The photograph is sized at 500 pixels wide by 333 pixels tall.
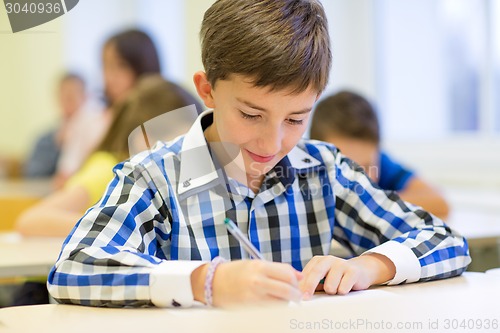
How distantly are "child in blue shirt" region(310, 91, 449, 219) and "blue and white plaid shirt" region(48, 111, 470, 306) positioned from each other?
0.37m

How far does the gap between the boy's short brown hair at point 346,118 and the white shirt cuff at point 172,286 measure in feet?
2.36

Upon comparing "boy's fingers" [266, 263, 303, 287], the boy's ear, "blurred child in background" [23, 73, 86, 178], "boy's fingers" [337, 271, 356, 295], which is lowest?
"blurred child in background" [23, 73, 86, 178]

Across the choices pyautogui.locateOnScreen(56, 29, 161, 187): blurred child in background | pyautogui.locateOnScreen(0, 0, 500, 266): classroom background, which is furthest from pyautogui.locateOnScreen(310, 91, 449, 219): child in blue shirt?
pyautogui.locateOnScreen(56, 29, 161, 187): blurred child in background

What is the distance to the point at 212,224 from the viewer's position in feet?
3.11

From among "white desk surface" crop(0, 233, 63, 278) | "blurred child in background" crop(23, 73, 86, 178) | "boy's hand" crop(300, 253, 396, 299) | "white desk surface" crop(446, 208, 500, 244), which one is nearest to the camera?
"boy's hand" crop(300, 253, 396, 299)

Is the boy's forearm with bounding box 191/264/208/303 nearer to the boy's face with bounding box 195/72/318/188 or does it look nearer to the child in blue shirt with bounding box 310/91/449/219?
the boy's face with bounding box 195/72/318/188

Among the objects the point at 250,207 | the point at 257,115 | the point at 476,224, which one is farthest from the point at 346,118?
the point at 257,115

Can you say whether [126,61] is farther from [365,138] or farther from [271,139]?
[271,139]

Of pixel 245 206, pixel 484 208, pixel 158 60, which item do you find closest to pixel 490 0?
pixel 484 208

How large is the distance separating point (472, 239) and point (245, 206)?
21.0 inches

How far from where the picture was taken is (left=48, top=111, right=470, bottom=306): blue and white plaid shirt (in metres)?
0.76

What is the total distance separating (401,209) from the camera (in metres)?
1.02

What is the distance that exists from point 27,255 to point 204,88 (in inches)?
21.6

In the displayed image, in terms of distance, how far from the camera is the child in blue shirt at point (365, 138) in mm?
1486
